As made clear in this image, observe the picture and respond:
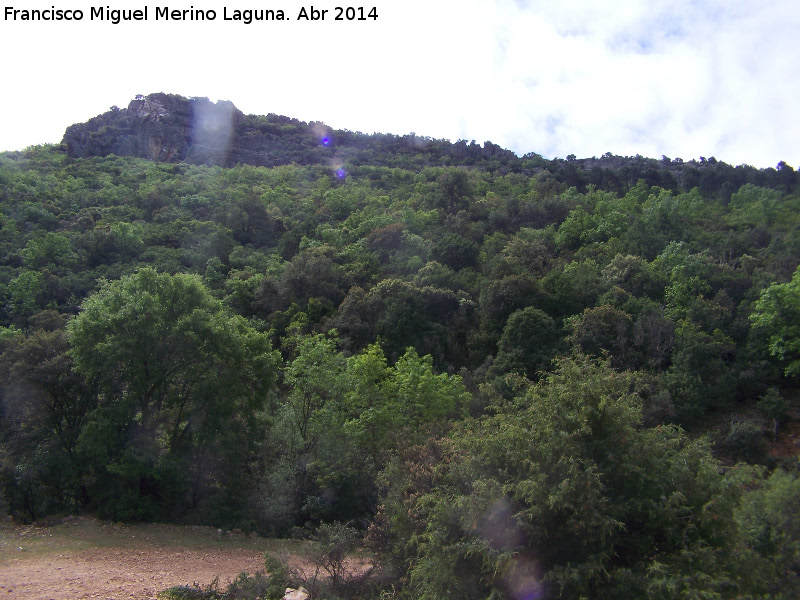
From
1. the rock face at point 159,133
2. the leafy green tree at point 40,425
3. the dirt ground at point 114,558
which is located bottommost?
the dirt ground at point 114,558

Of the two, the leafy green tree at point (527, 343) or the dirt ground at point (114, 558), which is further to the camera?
the leafy green tree at point (527, 343)

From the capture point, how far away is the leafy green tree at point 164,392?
1397 centimetres

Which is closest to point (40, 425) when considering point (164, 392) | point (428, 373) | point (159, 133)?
point (164, 392)

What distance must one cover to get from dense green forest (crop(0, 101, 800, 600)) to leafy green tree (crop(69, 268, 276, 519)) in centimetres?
6

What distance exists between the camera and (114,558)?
11016mm

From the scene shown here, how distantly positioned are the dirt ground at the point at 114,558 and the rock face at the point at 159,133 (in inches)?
2159

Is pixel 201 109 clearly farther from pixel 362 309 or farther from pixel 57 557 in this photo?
pixel 57 557

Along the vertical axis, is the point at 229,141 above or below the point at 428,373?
above

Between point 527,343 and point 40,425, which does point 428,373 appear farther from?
point 40,425

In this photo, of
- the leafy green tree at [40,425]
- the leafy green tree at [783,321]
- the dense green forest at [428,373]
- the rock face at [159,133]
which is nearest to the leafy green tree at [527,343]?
the dense green forest at [428,373]

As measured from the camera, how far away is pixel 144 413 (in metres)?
14.8

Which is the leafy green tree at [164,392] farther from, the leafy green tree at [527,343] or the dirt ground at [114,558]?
the leafy green tree at [527,343]

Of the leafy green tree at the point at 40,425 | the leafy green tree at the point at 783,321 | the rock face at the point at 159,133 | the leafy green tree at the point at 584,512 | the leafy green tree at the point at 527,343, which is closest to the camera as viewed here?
the leafy green tree at the point at 584,512

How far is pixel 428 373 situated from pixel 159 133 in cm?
5796
